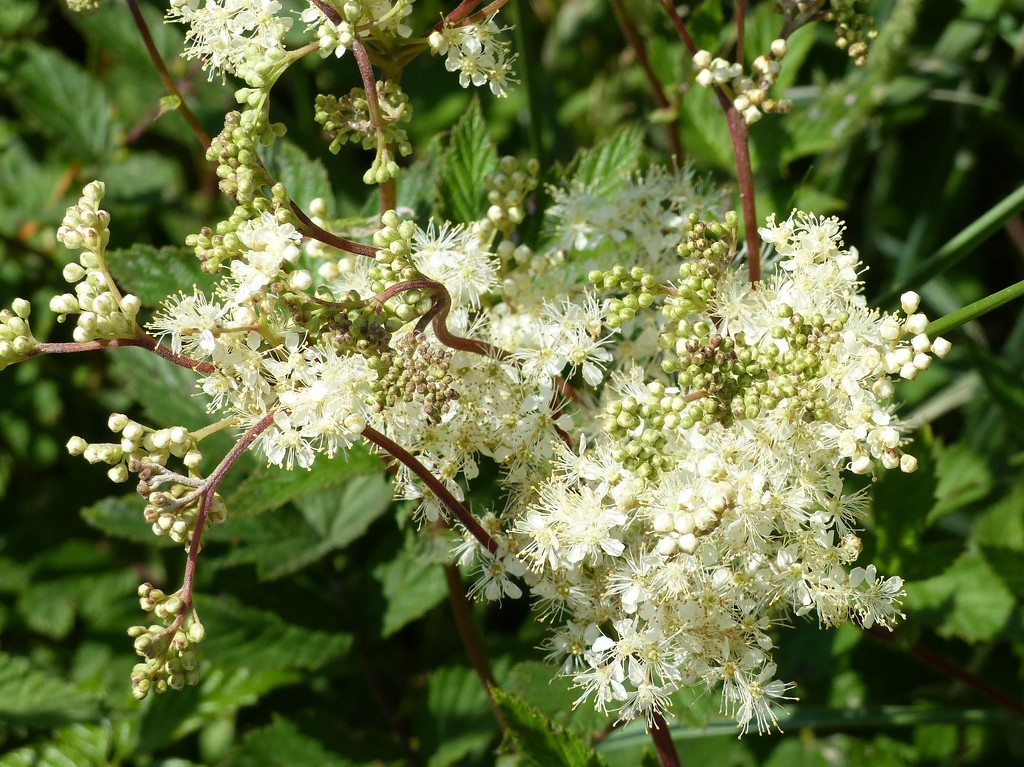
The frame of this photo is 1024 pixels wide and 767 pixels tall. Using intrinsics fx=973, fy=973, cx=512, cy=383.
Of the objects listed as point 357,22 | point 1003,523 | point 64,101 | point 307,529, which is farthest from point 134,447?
point 1003,523

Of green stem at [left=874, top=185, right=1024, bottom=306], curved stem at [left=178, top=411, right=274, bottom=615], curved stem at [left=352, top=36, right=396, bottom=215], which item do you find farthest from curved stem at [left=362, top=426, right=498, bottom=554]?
green stem at [left=874, top=185, right=1024, bottom=306]

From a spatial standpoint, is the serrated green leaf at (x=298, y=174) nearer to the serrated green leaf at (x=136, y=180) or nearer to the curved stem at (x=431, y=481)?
the curved stem at (x=431, y=481)

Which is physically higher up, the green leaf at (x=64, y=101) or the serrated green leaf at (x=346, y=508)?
the green leaf at (x=64, y=101)

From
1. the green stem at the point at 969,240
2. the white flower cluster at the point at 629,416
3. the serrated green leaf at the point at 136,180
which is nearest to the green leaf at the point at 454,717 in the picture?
the white flower cluster at the point at 629,416

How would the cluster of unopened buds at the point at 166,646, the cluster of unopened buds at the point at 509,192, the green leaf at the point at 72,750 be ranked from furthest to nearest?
the green leaf at the point at 72,750, the cluster of unopened buds at the point at 509,192, the cluster of unopened buds at the point at 166,646

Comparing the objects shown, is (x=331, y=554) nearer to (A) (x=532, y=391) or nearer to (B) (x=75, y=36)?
(A) (x=532, y=391)

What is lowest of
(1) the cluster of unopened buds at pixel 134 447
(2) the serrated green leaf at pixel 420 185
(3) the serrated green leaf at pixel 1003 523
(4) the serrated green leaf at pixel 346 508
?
(3) the serrated green leaf at pixel 1003 523

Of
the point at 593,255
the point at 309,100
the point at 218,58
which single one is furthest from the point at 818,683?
the point at 309,100

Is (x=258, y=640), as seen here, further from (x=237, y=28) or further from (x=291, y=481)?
(x=237, y=28)
